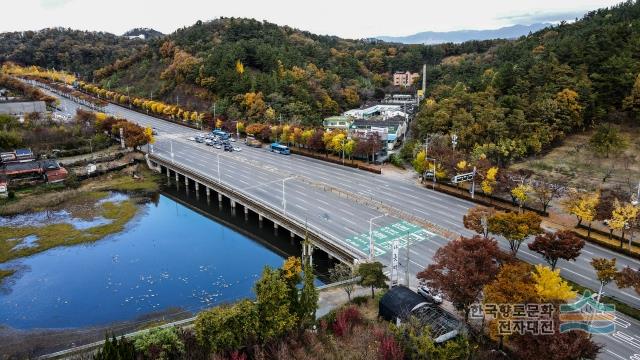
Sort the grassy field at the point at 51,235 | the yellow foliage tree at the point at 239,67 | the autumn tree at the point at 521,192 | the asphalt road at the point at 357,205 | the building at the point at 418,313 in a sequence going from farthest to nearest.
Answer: the yellow foliage tree at the point at 239,67 → the grassy field at the point at 51,235 → the autumn tree at the point at 521,192 → the asphalt road at the point at 357,205 → the building at the point at 418,313

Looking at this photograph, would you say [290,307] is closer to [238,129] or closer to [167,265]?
[167,265]

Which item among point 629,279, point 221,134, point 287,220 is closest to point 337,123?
point 221,134

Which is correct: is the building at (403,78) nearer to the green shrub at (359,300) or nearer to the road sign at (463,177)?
the road sign at (463,177)

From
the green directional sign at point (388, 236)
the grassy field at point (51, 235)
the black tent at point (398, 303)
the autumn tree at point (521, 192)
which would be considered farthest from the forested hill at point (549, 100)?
the grassy field at point (51, 235)

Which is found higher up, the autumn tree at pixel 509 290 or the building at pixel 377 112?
the building at pixel 377 112

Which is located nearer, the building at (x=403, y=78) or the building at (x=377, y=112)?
the building at (x=377, y=112)

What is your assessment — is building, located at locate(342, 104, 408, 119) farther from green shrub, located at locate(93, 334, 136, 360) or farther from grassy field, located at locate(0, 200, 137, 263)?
green shrub, located at locate(93, 334, 136, 360)

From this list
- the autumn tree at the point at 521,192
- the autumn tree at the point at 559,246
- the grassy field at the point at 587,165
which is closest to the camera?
the autumn tree at the point at 559,246
